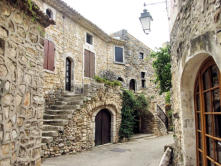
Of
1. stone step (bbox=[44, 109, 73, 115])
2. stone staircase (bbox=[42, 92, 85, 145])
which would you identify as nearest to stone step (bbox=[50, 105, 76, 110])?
stone staircase (bbox=[42, 92, 85, 145])

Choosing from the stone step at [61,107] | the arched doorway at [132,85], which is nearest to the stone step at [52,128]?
the stone step at [61,107]

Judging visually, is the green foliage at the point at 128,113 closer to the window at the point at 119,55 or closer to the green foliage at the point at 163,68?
the green foliage at the point at 163,68

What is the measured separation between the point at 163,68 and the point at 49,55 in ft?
18.0

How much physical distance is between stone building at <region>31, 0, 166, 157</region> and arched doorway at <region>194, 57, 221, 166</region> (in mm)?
5109

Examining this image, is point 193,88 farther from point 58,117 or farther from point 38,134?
→ point 58,117

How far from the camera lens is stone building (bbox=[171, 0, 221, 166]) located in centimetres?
209

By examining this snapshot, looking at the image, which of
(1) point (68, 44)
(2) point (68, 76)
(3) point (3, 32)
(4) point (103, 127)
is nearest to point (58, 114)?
(4) point (103, 127)

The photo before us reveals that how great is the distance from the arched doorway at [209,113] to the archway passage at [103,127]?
655 cm

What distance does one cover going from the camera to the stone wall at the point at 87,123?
22.7 feet

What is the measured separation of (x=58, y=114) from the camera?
7789 millimetres

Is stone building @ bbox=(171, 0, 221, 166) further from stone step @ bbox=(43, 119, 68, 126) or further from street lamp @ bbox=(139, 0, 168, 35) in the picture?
stone step @ bbox=(43, 119, 68, 126)

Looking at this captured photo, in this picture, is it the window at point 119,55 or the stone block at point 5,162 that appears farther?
the window at point 119,55

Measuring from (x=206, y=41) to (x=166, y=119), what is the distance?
46.2 feet

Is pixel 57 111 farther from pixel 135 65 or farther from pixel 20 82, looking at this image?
pixel 135 65
